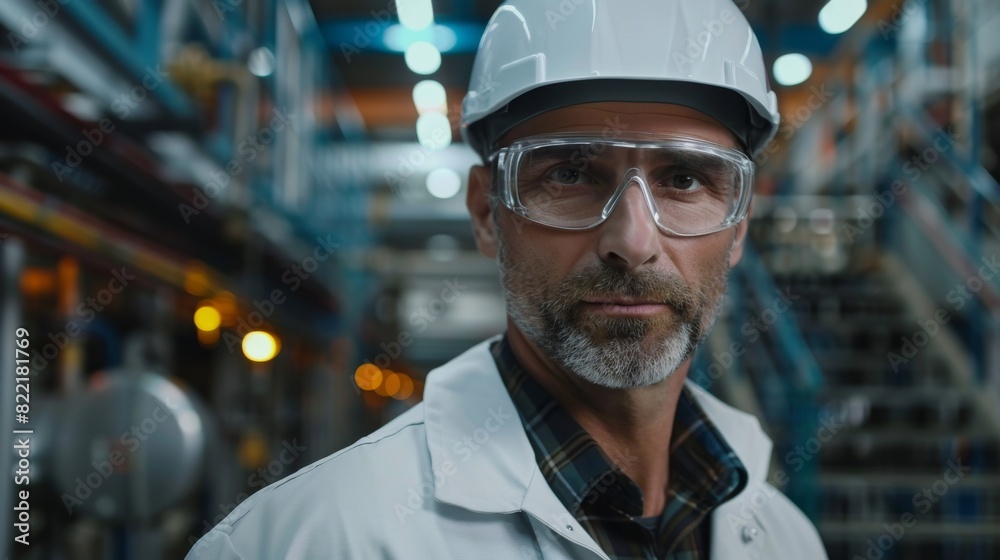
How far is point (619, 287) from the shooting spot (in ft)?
4.79

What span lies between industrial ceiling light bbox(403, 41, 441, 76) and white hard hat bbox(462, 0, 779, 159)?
21.1 feet

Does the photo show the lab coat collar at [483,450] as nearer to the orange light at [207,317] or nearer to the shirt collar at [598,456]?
the shirt collar at [598,456]

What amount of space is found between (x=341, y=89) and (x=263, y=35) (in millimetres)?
3692

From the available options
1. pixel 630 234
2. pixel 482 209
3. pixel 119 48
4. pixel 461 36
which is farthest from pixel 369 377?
pixel 630 234

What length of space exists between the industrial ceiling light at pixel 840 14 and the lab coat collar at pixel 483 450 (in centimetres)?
734

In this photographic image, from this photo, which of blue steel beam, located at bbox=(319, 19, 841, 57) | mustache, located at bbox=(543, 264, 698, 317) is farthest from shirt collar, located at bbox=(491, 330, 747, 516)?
blue steel beam, located at bbox=(319, 19, 841, 57)

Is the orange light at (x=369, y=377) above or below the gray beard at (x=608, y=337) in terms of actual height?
below

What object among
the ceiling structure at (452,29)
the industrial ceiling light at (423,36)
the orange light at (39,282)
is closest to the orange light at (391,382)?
the ceiling structure at (452,29)

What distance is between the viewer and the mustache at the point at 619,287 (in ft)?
4.79

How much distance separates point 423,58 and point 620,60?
7.18 meters

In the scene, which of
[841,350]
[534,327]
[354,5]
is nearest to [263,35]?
[354,5]

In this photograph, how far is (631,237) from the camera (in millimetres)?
1434

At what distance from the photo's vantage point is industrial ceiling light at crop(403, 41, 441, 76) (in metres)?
7.94

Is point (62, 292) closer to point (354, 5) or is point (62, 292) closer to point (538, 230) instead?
point (538, 230)
